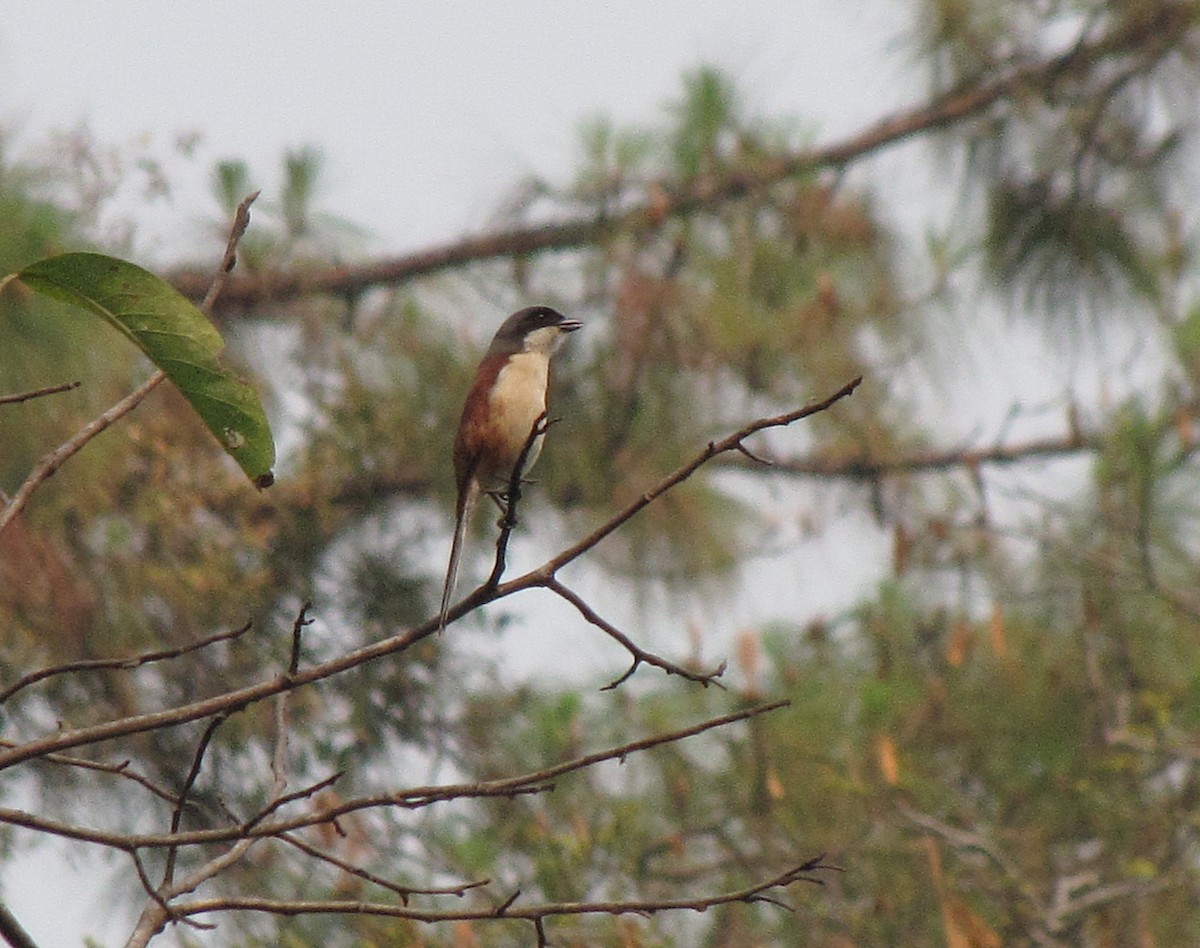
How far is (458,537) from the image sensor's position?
228cm

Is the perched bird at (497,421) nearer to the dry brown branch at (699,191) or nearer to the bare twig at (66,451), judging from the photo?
the bare twig at (66,451)

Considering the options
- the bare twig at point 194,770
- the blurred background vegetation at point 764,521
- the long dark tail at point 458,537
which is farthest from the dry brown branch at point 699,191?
the bare twig at point 194,770

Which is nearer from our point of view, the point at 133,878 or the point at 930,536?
the point at 133,878

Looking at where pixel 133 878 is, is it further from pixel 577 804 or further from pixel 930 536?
pixel 930 536

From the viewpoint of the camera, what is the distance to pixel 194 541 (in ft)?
15.0

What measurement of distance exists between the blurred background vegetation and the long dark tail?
4.64 ft

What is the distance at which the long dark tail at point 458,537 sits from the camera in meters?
1.96

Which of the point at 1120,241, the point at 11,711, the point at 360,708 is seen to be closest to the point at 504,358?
the point at 11,711

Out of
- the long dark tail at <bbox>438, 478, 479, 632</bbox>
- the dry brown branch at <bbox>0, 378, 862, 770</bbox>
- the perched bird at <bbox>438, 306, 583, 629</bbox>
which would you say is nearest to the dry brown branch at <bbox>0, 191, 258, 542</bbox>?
the dry brown branch at <bbox>0, 378, 862, 770</bbox>

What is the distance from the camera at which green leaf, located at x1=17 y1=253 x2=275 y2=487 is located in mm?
1446

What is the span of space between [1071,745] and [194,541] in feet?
9.45

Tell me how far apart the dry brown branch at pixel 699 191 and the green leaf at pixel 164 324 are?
361 cm

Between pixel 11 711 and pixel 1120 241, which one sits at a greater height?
pixel 1120 241

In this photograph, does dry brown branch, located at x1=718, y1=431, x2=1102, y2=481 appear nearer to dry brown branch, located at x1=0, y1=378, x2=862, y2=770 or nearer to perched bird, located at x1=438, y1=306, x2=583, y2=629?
perched bird, located at x1=438, y1=306, x2=583, y2=629
